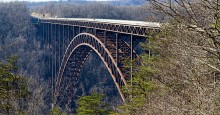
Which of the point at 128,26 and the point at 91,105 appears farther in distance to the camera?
the point at 128,26

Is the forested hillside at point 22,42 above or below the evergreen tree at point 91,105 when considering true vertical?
below

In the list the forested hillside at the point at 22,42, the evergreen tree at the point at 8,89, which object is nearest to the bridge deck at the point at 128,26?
the evergreen tree at the point at 8,89

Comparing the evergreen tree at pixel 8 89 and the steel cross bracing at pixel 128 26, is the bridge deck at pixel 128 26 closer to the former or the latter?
the steel cross bracing at pixel 128 26

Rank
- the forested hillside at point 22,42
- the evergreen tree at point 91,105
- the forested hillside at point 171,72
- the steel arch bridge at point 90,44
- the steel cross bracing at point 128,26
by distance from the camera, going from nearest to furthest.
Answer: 1. the forested hillside at point 171,72
2. the evergreen tree at point 91,105
3. the steel cross bracing at point 128,26
4. the steel arch bridge at point 90,44
5. the forested hillside at point 22,42

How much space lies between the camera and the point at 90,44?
29078 mm

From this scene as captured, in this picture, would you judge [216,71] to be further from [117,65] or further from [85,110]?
[117,65]

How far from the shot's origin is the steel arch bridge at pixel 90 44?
19.4 meters

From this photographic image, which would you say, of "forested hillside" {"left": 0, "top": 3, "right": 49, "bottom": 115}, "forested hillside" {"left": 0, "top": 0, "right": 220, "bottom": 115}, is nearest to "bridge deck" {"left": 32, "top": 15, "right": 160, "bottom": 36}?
"forested hillside" {"left": 0, "top": 0, "right": 220, "bottom": 115}

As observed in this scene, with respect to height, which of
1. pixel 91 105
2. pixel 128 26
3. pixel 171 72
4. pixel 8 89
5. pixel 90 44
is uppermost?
pixel 128 26

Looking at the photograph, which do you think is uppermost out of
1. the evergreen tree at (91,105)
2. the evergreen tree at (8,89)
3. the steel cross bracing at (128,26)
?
the steel cross bracing at (128,26)

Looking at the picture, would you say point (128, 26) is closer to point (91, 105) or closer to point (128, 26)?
point (128, 26)

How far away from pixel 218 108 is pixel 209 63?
82cm

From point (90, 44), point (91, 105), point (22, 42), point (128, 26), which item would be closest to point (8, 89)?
point (91, 105)

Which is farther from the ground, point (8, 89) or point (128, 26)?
point (128, 26)
